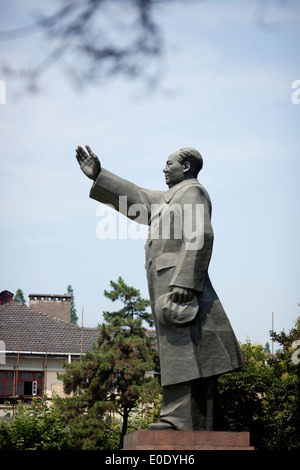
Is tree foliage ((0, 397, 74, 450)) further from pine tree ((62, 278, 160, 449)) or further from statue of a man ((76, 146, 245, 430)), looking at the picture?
statue of a man ((76, 146, 245, 430))

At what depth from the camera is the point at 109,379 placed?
71.6 feet

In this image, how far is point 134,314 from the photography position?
80.3 feet

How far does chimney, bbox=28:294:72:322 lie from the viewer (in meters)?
36.5

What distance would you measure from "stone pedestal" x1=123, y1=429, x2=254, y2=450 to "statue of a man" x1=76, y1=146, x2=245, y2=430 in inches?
5.5

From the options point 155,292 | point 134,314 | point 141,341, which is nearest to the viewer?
point 155,292

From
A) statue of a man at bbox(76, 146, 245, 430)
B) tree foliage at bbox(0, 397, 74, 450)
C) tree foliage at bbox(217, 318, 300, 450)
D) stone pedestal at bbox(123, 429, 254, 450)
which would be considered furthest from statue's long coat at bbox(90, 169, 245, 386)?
tree foliage at bbox(0, 397, 74, 450)

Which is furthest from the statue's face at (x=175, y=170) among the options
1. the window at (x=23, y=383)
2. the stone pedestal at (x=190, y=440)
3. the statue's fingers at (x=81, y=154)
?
the window at (x=23, y=383)

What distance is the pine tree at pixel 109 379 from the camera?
2064cm

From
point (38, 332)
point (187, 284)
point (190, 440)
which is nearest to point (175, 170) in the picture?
point (187, 284)

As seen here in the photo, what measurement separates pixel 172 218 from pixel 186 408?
207 cm

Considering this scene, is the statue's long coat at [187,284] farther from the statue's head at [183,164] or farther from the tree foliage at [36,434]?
the tree foliage at [36,434]

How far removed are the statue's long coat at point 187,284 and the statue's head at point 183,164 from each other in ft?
0.32
